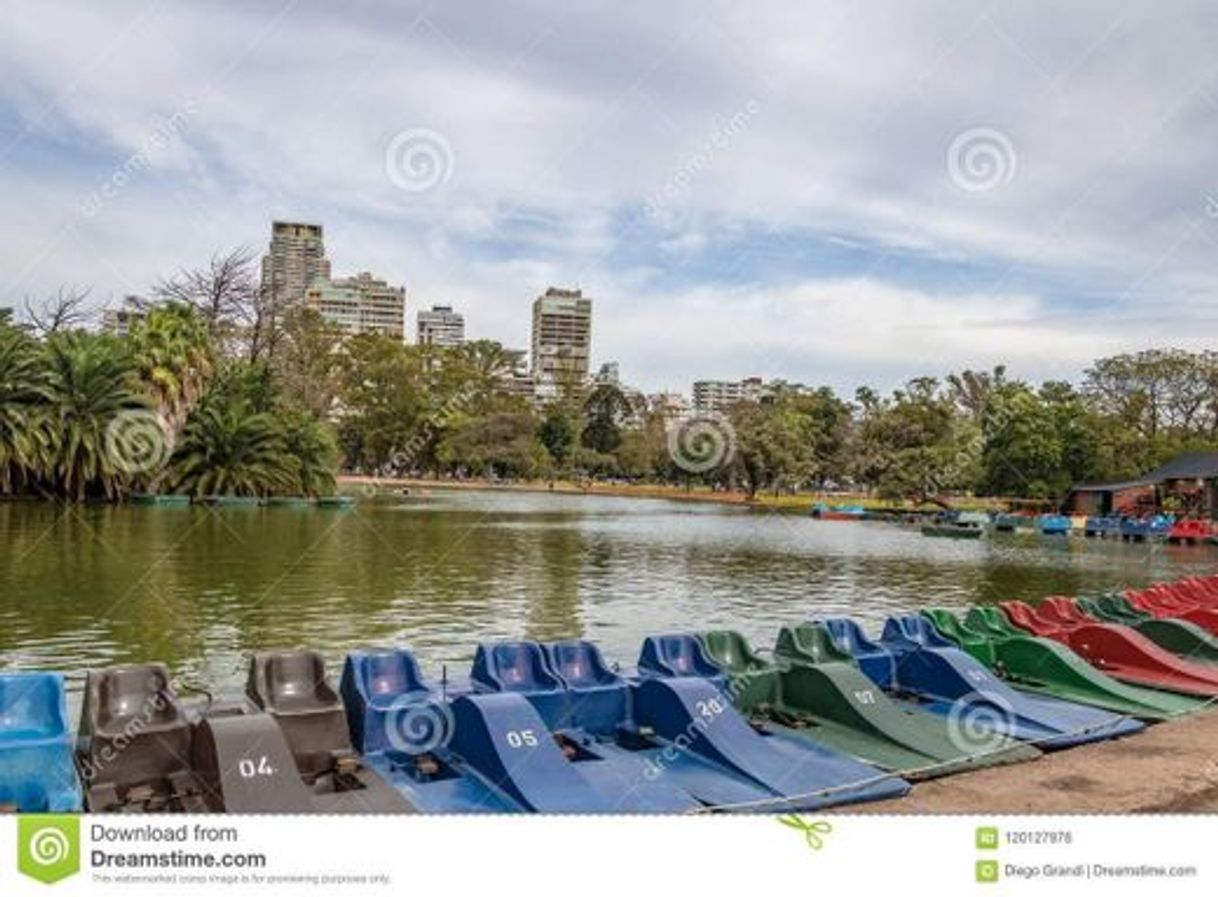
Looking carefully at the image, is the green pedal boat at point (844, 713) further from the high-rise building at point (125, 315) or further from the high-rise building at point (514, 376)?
the high-rise building at point (514, 376)

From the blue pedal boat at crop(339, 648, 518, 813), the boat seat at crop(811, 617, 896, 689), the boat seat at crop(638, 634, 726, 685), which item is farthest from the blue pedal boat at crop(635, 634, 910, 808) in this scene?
the boat seat at crop(811, 617, 896, 689)

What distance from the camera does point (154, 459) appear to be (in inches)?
2517

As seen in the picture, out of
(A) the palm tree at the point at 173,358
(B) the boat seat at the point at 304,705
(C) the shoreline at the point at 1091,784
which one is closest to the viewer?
(C) the shoreline at the point at 1091,784

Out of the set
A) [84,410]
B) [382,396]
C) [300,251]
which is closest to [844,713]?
[84,410]

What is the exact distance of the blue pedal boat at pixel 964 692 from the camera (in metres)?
13.0

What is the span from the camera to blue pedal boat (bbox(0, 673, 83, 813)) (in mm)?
8594

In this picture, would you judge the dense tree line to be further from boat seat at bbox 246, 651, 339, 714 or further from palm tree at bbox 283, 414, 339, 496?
boat seat at bbox 246, 651, 339, 714

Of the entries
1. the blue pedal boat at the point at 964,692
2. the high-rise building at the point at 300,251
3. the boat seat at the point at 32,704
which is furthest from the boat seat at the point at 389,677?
the high-rise building at the point at 300,251

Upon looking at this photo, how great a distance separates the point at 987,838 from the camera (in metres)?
7.20

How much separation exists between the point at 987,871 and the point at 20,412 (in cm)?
6016

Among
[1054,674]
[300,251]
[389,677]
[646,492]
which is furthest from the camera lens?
[300,251]

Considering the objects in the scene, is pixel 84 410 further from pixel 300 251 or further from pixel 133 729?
pixel 300 251

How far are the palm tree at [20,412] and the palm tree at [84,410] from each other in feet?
1.80

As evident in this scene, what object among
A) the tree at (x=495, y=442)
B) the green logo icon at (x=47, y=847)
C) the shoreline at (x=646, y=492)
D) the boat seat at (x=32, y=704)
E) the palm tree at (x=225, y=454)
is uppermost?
the tree at (x=495, y=442)
